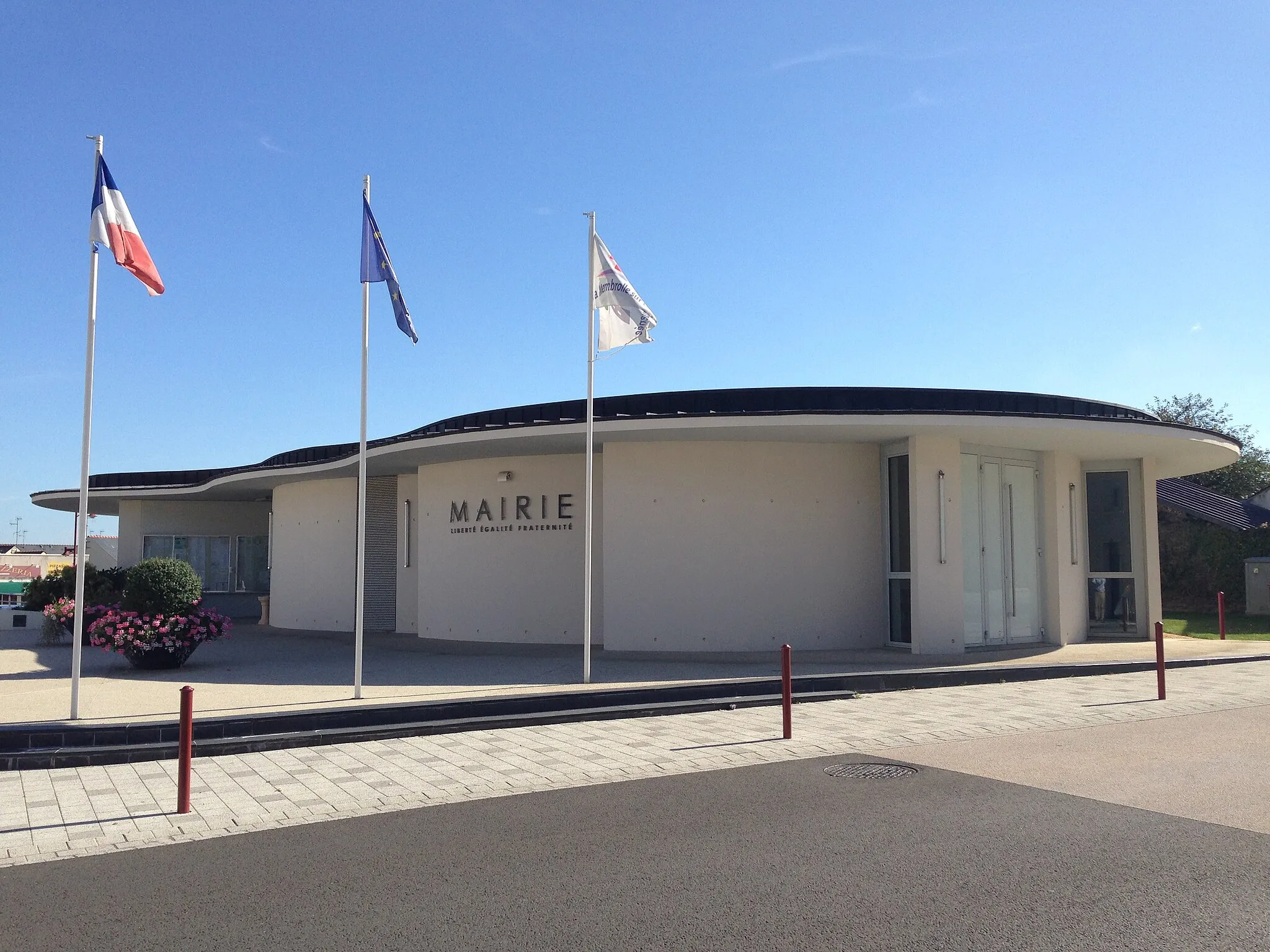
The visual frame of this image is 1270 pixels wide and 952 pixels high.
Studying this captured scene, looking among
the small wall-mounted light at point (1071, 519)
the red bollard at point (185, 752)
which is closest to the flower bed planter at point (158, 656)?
the red bollard at point (185, 752)

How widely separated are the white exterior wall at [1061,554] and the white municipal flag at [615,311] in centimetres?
835

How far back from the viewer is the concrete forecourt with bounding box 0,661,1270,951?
481 cm

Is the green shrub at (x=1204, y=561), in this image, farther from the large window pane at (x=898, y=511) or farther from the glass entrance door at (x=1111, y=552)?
the large window pane at (x=898, y=511)

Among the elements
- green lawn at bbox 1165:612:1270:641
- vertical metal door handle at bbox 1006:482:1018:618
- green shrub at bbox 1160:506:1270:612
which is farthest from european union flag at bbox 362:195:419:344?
green shrub at bbox 1160:506:1270:612

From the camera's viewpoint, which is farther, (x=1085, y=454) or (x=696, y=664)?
(x=1085, y=454)

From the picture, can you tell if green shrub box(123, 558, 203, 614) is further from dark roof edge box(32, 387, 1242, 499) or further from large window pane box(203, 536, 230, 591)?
large window pane box(203, 536, 230, 591)

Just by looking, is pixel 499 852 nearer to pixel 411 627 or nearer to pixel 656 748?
pixel 656 748

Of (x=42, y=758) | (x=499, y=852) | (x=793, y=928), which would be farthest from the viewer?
(x=42, y=758)

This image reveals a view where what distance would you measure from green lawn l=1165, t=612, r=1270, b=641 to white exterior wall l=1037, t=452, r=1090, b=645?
4209 millimetres

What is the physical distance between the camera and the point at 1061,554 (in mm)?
18094

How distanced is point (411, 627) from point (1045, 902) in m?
18.8

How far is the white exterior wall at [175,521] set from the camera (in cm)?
3069

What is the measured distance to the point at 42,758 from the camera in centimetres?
909

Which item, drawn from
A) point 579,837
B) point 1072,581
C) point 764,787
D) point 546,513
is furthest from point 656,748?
point 1072,581
